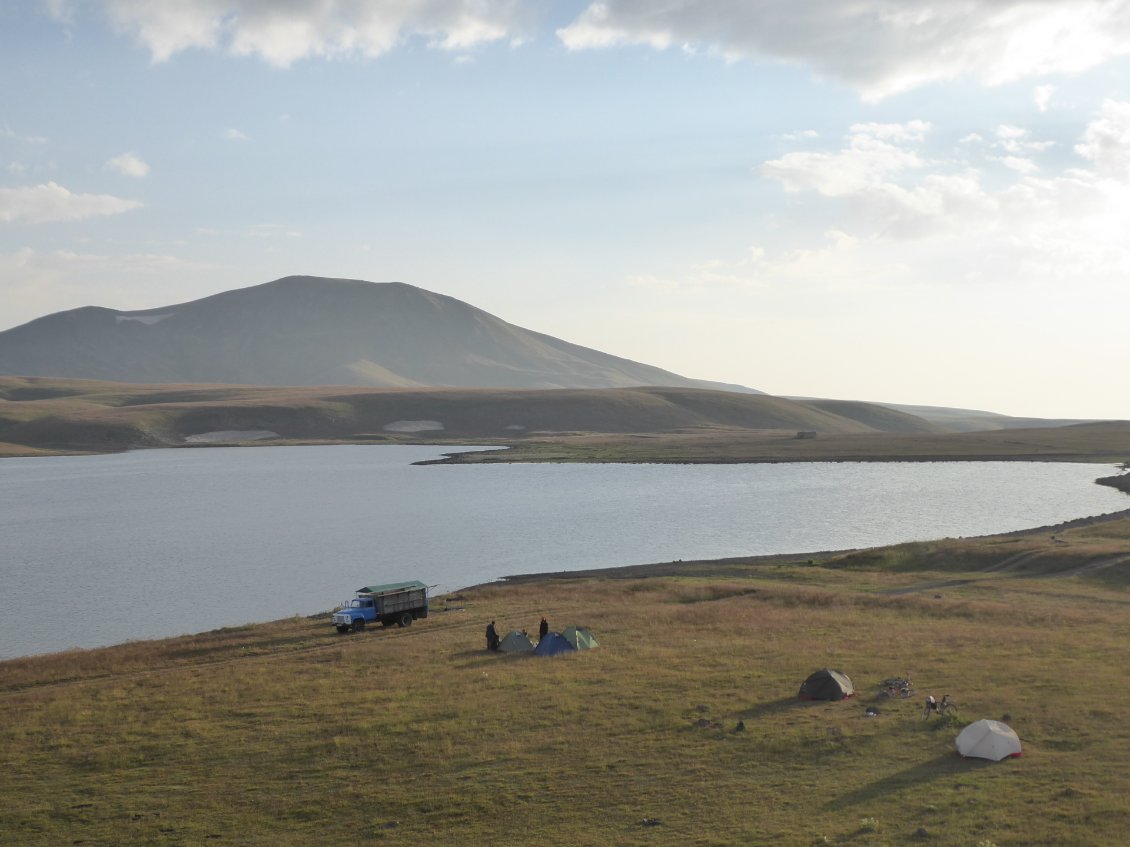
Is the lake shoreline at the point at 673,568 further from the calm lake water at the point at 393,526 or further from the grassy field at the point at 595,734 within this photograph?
the grassy field at the point at 595,734

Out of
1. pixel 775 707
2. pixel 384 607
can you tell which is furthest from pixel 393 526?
pixel 775 707

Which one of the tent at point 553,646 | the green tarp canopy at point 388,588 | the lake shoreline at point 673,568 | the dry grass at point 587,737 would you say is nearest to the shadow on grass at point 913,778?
the dry grass at point 587,737

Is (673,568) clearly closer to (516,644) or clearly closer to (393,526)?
(516,644)

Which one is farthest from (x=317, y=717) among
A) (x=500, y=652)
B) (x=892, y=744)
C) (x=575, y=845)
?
(x=892, y=744)

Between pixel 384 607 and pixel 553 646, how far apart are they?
48.9ft

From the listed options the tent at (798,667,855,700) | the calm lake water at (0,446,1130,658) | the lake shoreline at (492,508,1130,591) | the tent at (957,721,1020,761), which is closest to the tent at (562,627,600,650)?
the tent at (798,667,855,700)

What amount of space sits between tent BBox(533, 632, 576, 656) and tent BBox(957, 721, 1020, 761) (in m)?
21.6

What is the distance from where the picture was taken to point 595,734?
35.8 meters

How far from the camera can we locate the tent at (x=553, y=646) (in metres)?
49.5

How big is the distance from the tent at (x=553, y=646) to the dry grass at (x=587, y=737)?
950mm

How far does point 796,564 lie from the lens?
268ft

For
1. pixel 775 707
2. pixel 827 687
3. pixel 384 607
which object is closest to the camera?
pixel 775 707

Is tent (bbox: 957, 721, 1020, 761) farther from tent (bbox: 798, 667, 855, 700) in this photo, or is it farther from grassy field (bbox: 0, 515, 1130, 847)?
tent (bbox: 798, 667, 855, 700)

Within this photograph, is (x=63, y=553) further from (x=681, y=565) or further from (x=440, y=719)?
(x=440, y=719)
